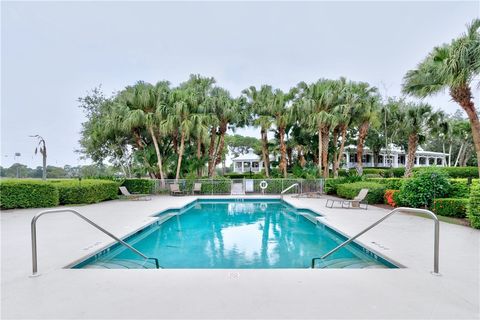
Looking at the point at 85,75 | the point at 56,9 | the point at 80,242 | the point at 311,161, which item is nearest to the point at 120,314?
the point at 80,242

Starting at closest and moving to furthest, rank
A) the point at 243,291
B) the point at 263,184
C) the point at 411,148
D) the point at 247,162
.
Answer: the point at 243,291 → the point at 263,184 → the point at 411,148 → the point at 247,162

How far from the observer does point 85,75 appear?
73.8 feet

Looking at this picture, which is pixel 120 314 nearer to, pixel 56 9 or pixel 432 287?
pixel 432 287

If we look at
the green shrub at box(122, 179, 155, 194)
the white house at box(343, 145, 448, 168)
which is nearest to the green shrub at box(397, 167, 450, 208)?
the green shrub at box(122, 179, 155, 194)

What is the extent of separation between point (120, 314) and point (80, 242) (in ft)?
12.8

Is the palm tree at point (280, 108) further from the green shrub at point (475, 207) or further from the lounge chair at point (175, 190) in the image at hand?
the green shrub at point (475, 207)

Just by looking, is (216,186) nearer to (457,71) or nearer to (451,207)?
(451,207)

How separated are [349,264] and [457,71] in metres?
9.53

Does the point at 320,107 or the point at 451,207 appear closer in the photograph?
the point at 451,207

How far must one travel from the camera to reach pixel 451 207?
339 inches

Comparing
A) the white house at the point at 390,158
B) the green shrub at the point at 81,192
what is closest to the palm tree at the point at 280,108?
the green shrub at the point at 81,192

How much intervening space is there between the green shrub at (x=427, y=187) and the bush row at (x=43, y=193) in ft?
50.7

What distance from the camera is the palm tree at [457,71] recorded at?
366 inches

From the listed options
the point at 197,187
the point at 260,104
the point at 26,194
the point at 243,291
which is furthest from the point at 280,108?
the point at 243,291
